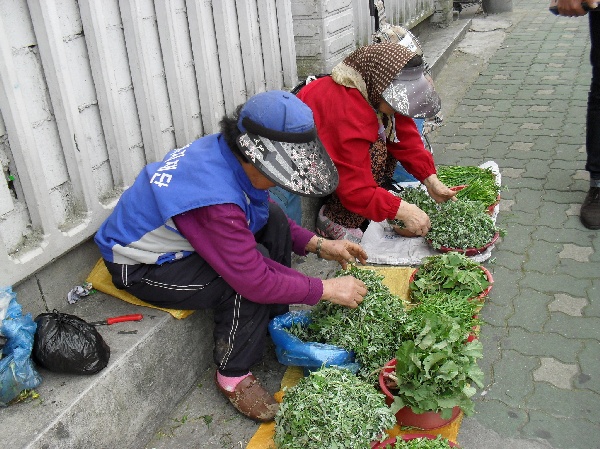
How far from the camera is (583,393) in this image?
295 centimetres

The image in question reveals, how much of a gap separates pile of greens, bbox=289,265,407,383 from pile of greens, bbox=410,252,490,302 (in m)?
0.45

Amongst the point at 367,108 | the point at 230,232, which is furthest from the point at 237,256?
the point at 367,108

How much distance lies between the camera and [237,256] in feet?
8.73

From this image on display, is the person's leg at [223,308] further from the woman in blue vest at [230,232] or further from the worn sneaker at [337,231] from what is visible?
the worn sneaker at [337,231]

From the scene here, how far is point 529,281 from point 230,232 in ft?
6.88

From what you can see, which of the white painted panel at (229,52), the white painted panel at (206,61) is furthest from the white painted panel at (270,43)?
the white painted panel at (206,61)

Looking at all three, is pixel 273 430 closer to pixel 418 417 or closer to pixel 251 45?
pixel 418 417

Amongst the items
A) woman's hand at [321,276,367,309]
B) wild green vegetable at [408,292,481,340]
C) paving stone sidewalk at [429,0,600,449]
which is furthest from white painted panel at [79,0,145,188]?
paving stone sidewalk at [429,0,600,449]

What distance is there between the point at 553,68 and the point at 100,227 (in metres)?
6.70

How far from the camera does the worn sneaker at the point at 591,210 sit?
432 centimetres

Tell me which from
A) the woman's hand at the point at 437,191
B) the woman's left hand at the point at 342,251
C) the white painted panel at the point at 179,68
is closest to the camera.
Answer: the woman's left hand at the point at 342,251

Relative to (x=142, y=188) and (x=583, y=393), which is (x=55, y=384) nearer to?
(x=142, y=188)

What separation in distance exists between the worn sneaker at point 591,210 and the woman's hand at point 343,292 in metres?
2.21

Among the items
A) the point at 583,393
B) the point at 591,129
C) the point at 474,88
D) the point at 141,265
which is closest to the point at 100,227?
the point at 141,265
